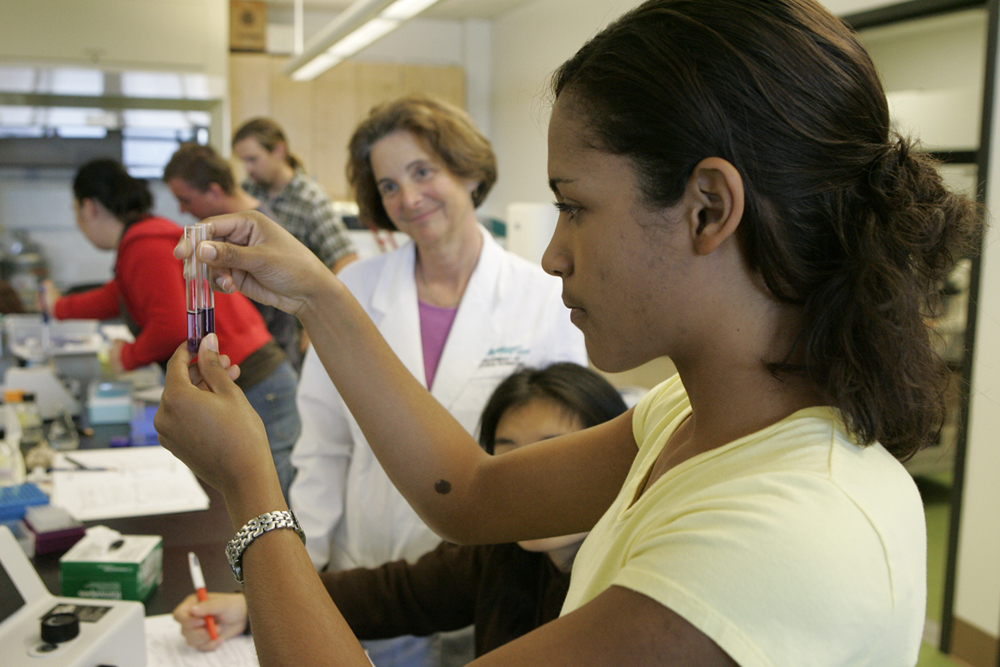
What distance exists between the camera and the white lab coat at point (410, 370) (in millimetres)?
1673

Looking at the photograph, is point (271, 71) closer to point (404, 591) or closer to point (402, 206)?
point (402, 206)

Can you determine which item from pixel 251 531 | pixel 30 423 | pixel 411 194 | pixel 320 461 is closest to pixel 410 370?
pixel 320 461

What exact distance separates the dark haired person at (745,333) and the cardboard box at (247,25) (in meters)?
6.05

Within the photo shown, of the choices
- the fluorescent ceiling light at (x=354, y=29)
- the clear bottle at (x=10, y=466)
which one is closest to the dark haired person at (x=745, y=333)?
the clear bottle at (x=10, y=466)

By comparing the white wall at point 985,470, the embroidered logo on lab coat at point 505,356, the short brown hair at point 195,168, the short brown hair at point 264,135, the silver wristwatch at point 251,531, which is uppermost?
the short brown hair at point 264,135

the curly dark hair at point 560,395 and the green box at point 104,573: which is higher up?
the curly dark hair at point 560,395

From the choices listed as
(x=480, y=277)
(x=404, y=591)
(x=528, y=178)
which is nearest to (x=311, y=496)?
(x=404, y=591)

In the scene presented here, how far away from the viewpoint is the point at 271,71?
20.4ft

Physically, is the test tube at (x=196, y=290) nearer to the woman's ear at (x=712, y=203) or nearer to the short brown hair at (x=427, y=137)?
the woman's ear at (x=712, y=203)

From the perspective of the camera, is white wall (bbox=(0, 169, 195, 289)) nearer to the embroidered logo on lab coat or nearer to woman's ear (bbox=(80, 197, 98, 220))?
woman's ear (bbox=(80, 197, 98, 220))

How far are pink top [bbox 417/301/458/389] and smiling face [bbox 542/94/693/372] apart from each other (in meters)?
1.11

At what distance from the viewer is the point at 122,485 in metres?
2.00

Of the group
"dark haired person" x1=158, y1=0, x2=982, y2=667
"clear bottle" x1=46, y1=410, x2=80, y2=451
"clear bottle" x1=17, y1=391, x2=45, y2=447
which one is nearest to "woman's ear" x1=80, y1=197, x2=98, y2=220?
"clear bottle" x1=17, y1=391, x2=45, y2=447

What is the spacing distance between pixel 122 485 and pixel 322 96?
494cm
